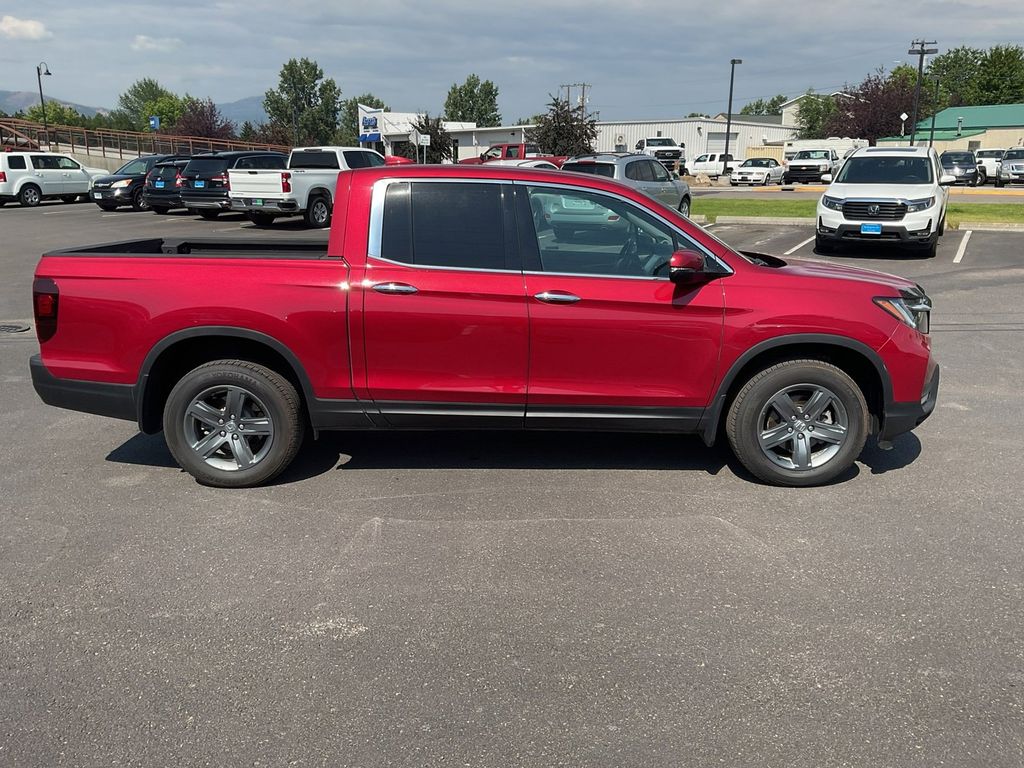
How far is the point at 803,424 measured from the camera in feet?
16.2

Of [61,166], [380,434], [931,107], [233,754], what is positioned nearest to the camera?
[233,754]

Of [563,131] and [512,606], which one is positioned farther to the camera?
[563,131]

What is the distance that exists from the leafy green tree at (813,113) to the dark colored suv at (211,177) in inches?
3297

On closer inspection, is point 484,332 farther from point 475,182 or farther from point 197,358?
point 197,358

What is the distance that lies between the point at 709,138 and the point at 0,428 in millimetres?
88066

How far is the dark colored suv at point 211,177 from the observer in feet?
74.1

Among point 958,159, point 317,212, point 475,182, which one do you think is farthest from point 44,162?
point 958,159

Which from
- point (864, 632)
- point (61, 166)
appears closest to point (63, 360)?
point (864, 632)

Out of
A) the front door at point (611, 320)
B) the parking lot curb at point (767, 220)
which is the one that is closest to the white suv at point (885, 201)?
the parking lot curb at point (767, 220)

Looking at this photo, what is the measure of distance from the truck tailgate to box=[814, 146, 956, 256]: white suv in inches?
478

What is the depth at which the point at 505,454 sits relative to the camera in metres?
5.59

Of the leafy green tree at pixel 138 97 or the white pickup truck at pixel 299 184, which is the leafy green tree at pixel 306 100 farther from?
the white pickup truck at pixel 299 184

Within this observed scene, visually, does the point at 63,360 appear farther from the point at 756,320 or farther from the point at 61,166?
the point at 61,166

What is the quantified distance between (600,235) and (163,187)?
2311cm
